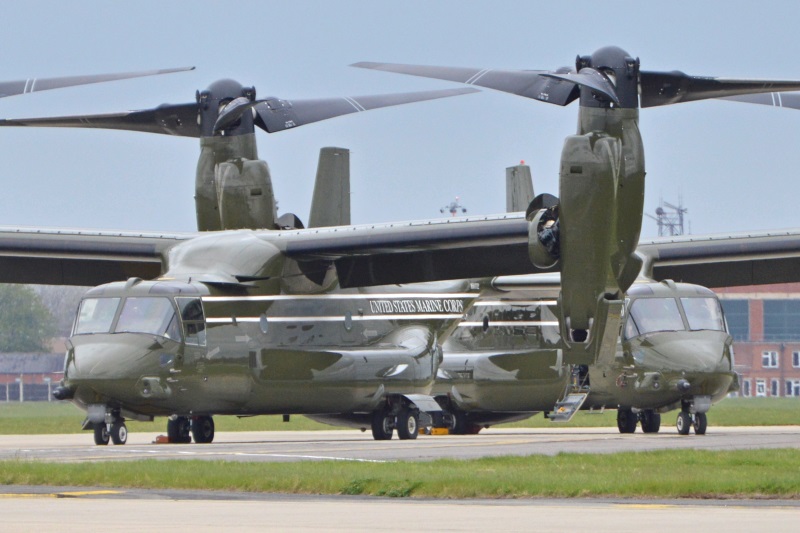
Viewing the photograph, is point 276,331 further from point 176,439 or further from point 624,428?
point 624,428

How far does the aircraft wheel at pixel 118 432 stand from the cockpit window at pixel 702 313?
10643 millimetres

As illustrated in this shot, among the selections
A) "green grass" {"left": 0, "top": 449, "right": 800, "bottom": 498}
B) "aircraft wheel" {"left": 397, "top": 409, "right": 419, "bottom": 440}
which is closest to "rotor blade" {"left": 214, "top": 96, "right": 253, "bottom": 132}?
"aircraft wheel" {"left": 397, "top": 409, "right": 419, "bottom": 440}

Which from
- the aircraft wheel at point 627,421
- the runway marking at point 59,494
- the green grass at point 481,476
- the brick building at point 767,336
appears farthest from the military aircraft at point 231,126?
the brick building at point 767,336

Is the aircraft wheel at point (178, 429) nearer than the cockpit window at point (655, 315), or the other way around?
the aircraft wheel at point (178, 429)

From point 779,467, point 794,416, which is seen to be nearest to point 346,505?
point 779,467

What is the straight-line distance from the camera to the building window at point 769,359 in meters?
115

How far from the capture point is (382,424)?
29.9 meters

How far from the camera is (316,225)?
34.0 meters

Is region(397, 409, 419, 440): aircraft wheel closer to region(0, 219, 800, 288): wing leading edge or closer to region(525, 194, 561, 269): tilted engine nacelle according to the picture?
region(0, 219, 800, 288): wing leading edge

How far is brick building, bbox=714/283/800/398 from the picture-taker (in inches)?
4513

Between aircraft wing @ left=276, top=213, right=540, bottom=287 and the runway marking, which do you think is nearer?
the runway marking

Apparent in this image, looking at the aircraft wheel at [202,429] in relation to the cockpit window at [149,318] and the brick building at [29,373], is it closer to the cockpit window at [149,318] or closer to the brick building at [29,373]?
the cockpit window at [149,318]

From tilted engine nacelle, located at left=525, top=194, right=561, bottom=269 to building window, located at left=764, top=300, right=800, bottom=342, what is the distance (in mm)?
98118

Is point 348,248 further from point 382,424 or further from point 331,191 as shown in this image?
point 331,191
